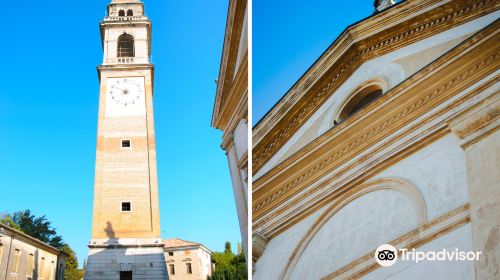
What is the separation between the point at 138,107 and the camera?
18.5 metres

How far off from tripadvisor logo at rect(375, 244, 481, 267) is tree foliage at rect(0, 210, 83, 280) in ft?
73.7

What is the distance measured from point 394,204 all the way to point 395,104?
0.91 meters

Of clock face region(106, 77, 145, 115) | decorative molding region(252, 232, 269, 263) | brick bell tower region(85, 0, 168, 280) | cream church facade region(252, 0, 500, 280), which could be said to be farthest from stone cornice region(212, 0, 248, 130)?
clock face region(106, 77, 145, 115)

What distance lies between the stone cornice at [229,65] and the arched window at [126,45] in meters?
12.3

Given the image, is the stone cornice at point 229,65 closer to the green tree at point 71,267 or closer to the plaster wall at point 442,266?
the plaster wall at point 442,266

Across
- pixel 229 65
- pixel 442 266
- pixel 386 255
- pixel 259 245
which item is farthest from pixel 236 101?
pixel 442 266

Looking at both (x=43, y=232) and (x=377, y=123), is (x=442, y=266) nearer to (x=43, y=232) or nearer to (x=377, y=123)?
(x=377, y=123)

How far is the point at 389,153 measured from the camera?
4.71 m

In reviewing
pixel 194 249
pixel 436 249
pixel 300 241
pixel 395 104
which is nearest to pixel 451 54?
pixel 395 104

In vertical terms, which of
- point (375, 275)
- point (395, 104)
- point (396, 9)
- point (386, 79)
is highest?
point (396, 9)

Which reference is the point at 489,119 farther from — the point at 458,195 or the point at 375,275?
the point at 375,275

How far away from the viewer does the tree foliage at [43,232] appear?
81.9 feet

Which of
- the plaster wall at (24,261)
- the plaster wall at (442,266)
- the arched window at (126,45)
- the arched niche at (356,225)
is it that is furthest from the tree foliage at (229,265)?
the plaster wall at (442,266)

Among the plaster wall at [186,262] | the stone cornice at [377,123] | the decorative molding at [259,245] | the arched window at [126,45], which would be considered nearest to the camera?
the stone cornice at [377,123]
